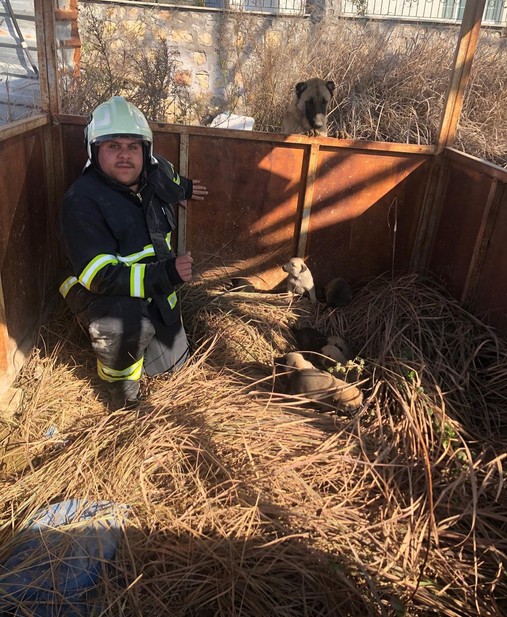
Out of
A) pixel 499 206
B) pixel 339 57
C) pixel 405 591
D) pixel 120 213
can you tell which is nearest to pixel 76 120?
pixel 120 213

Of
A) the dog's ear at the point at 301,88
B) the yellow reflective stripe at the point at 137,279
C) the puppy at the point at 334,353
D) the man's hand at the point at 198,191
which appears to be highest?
the dog's ear at the point at 301,88

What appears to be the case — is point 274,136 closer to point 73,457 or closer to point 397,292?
point 397,292

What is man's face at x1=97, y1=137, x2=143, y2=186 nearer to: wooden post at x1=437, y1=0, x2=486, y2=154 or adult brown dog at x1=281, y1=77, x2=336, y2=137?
adult brown dog at x1=281, y1=77, x2=336, y2=137

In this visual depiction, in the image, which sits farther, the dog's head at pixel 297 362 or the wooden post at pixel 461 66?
the wooden post at pixel 461 66

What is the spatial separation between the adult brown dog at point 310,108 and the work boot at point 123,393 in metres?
3.05

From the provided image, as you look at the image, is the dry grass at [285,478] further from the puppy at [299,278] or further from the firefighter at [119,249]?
the puppy at [299,278]

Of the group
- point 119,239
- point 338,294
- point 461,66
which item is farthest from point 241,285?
point 461,66

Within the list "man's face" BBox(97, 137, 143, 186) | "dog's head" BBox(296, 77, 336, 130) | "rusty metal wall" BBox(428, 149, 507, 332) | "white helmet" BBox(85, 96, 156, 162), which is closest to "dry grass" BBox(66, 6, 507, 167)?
"dog's head" BBox(296, 77, 336, 130)

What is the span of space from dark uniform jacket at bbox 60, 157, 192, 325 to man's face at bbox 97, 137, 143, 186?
60 millimetres

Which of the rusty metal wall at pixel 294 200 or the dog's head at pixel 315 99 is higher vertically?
the dog's head at pixel 315 99

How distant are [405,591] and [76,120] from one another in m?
4.02

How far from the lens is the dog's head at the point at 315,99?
5191mm

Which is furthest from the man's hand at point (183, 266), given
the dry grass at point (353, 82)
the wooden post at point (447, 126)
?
the dry grass at point (353, 82)

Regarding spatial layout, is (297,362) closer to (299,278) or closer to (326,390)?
(326,390)
